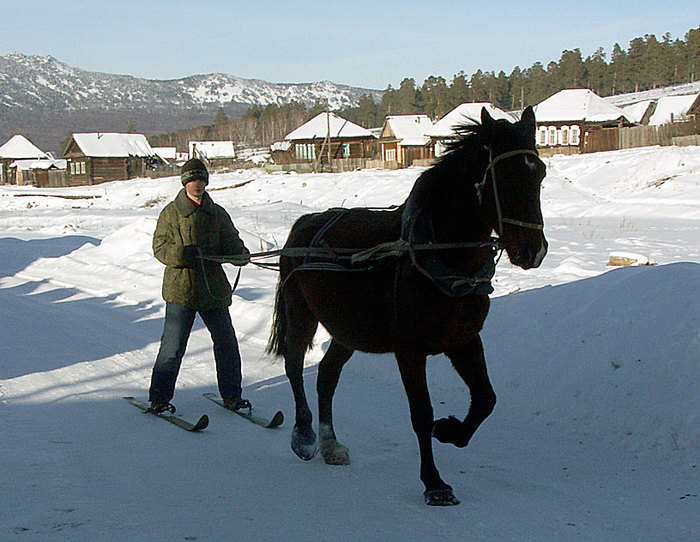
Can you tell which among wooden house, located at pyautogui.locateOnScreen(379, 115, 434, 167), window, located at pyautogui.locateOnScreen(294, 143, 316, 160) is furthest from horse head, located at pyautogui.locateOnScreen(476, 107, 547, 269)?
window, located at pyautogui.locateOnScreen(294, 143, 316, 160)

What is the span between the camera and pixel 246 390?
797cm

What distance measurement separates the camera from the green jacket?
6.82m

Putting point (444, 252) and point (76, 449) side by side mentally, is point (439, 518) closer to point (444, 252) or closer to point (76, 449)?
point (444, 252)

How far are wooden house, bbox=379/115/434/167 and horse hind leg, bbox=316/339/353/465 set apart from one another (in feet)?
240

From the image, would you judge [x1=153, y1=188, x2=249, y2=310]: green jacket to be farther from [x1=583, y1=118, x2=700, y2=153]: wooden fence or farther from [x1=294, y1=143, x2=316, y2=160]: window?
[x1=294, y1=143, x2=316, y2=160]: window

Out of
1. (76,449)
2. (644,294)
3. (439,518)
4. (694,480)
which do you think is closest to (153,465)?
(76,449)

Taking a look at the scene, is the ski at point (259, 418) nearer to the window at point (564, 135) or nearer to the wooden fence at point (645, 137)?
the wooden fence at point (645, 137)

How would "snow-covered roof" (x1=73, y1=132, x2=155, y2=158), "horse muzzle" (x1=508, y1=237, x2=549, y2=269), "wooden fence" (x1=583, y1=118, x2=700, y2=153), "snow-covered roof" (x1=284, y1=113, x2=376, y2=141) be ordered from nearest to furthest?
"horse muzzle" (x1=508, y1=237, x2=549, y2=269) < "wooden fence" (x1=583, y1=118, x2=700, y2=153) < "snow-covered roof" (x1=284, y1=113, x2=376, y2=141) < "snow-covered roof" (x1=73, y1=132, x2=155, y2=158)

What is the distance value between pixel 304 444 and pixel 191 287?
1973mm

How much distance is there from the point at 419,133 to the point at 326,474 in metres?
80.3

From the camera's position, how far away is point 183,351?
6949mm

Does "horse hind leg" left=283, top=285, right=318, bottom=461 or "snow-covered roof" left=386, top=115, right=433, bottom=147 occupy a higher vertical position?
"snow-covered roof" left=386, top=115, right=433, bottom=147

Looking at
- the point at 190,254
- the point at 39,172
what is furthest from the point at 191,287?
the point at 39,172

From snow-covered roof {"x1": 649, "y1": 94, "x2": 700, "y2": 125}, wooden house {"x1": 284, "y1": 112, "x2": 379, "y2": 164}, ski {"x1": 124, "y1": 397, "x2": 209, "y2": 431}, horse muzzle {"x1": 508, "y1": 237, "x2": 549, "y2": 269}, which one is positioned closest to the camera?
horse muzzle {"x1": 508, "y1": 237, "x2": 549, "y2": 269}
